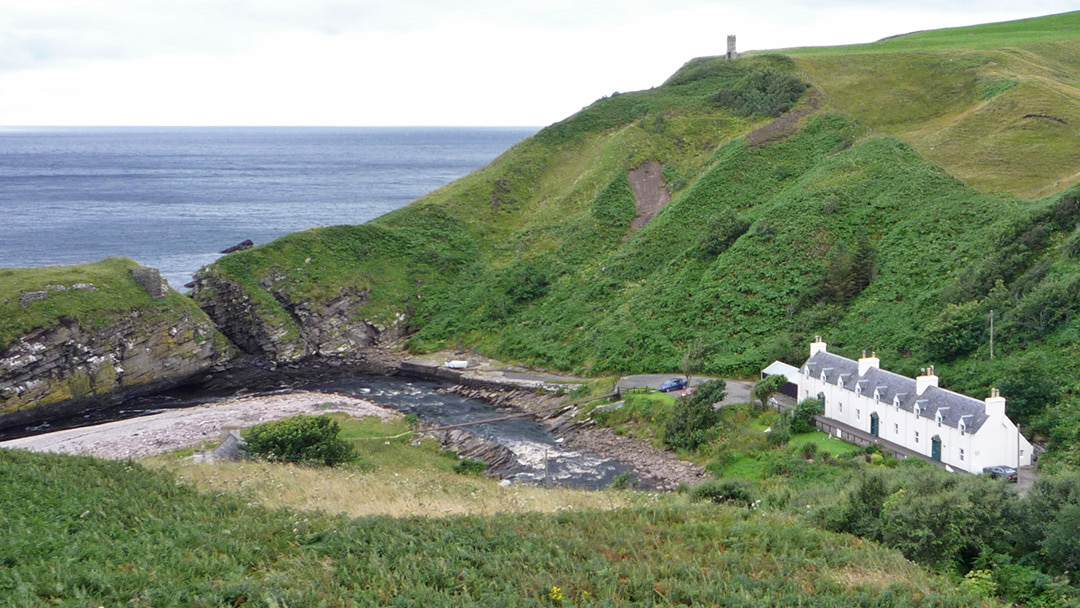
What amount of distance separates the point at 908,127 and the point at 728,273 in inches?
1337

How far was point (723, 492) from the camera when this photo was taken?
2523 centimetres

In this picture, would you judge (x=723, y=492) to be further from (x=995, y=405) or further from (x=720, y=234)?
(x=720, y=234)

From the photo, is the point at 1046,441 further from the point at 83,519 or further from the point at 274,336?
the point at 274,336

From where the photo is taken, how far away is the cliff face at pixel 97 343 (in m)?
52.8

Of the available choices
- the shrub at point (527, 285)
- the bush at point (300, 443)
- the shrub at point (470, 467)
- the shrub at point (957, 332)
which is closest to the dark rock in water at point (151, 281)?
the shrub at point (527, 285)

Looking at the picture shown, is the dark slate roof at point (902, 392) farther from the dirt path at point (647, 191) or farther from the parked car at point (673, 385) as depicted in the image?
the dirt path at point (647, 191)

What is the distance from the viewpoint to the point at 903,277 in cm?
5334

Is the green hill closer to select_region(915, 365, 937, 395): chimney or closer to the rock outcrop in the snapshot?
select_region(915, 365, 937, 395): chimney

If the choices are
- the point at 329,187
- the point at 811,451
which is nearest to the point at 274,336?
the point at 811,451

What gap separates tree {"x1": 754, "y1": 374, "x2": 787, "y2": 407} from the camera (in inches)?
1740

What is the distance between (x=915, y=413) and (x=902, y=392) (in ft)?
6.29

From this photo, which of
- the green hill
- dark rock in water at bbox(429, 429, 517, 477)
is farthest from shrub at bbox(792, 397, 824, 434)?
dark rock in water at bbox(429, 429, 517, 477)

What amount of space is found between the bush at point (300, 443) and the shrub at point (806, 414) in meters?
22.1

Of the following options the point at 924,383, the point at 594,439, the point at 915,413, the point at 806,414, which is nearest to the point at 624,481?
the point at 594,439
